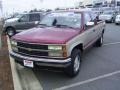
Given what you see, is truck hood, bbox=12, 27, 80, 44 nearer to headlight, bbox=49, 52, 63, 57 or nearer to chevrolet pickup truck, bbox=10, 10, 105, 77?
chevrolet pickup truck, bbox=10, 10, 105, 77

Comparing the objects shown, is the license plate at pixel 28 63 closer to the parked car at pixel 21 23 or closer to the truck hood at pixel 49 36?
the truck hood at pixel 49 36

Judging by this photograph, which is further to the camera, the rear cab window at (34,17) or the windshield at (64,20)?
the rear cab window at (34,17)

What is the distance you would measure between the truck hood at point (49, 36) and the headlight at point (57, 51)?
123 mm

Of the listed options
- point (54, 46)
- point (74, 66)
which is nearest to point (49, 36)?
point (54, 46)

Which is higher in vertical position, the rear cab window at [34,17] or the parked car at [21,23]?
the rear cab window at [34,17]

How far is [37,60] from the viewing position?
5.40m

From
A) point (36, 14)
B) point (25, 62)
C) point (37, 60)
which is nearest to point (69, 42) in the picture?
point (37, 60)

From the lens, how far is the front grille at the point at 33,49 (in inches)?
212

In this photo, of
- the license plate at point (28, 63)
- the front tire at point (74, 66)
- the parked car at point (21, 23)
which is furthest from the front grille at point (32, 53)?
the parked car at point (21, 23)

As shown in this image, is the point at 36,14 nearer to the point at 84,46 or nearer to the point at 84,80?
the point at 84,46

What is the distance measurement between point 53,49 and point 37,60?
498 mm

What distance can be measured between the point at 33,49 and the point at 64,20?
181 centimetres

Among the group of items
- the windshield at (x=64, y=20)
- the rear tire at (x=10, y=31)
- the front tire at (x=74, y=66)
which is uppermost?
the windshield at (x=64, y=20)

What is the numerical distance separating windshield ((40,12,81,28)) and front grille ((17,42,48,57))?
1.51 metres
